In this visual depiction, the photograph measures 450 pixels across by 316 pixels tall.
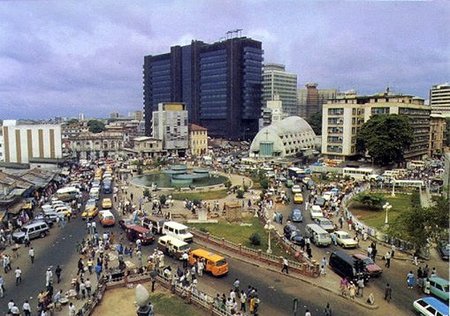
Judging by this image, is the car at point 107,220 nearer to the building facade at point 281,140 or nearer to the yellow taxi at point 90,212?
the yellow taxi at point 90,212

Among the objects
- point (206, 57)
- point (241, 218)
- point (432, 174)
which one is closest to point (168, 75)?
point (206, 57)

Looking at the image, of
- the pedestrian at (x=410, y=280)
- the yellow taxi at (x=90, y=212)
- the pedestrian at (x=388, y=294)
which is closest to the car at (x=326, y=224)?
the pedestrian at (x=410, y=280)

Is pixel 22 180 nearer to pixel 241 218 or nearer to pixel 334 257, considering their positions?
pixel 241 218

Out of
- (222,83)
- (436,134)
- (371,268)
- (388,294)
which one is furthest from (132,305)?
(222,83)

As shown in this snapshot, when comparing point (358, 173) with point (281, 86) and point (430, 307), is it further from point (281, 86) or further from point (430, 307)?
point (281, 86)

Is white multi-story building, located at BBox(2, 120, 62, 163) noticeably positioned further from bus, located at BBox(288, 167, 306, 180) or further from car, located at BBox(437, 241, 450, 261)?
car, located at BBox(437, 241, 450, 261)
